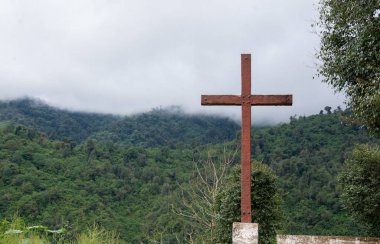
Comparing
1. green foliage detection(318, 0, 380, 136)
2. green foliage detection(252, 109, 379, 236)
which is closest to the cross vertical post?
green foliage detection(318, 0, 380, 136)

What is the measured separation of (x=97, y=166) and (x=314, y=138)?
25.5m

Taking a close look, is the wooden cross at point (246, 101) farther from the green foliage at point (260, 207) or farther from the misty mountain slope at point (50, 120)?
the misty mountain slope at point (50, 120)

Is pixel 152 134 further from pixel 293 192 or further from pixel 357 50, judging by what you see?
pixel 357 50

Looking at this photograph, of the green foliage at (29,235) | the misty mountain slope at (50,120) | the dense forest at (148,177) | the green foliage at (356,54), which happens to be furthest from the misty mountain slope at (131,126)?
the green foliage at (29,235)

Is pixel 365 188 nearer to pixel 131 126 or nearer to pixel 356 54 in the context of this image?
pixel 356 54

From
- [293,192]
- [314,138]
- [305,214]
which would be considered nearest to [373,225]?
[305,214]

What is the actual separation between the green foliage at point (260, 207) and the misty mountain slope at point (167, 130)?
66.3 m

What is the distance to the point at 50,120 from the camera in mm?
102312

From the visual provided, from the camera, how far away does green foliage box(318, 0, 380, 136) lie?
10.4m

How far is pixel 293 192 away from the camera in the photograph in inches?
1692

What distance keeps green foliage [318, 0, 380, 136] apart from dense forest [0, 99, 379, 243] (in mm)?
21869

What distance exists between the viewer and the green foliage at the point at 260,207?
45.9ft

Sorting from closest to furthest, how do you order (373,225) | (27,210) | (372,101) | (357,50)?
1. (372,101)
2. (357,50)
3. (373,225)
4. (27,210)

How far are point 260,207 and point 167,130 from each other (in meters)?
81.6
